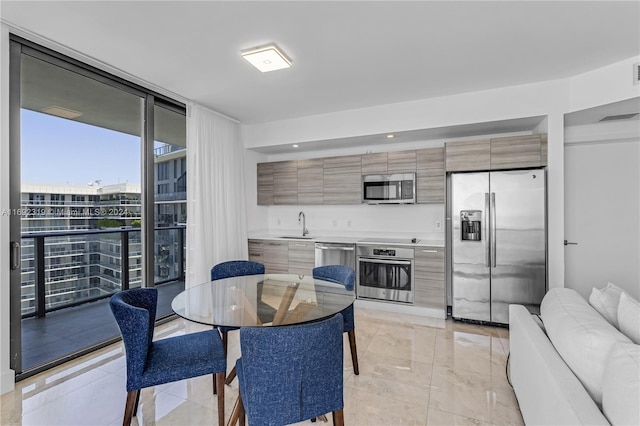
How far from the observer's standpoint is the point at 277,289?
7.89 ft

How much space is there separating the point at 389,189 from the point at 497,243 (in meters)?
1.51

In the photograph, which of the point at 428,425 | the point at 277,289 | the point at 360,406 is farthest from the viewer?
the point at 277,289

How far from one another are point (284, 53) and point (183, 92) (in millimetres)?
1600

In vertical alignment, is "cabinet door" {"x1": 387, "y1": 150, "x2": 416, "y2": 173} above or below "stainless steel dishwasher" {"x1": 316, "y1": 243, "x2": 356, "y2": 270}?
above

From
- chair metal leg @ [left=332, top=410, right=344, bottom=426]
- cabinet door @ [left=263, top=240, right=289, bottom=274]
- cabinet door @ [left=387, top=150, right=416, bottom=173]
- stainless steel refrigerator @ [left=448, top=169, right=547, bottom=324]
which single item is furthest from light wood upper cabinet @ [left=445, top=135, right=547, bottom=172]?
chair metal leg @ [left=332, top=410, right=344, bottom=426]

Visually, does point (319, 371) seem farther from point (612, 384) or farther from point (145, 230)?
point (145, 230)

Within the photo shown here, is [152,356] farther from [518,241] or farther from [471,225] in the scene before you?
[518,241]

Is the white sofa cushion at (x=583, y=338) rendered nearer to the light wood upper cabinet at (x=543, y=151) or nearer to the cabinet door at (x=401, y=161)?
the light wood upper cabinet at (x=543, y=151)

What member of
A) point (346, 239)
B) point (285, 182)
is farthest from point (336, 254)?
point (285, 182)

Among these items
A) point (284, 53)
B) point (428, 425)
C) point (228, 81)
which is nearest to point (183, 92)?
point (228, 81)

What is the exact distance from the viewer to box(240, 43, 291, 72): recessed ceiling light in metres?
2.57

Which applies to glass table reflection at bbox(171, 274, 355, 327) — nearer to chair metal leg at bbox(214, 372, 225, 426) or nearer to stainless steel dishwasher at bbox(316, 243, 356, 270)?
chair metal leg at bbox(214, 372, 225, 426)

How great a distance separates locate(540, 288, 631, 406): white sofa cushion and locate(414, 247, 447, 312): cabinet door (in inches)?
84.0

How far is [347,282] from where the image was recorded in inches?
99.3
